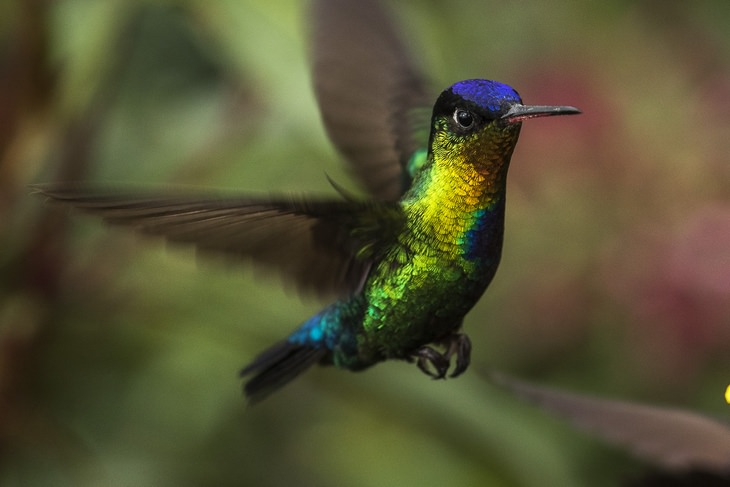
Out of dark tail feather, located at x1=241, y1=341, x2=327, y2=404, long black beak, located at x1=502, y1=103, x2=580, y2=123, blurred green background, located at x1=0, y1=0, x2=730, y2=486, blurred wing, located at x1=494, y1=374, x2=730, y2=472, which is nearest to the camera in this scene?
long black beak, located at x1=502, y1=103, x2=580, y2=123

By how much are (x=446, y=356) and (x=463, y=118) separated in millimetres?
197

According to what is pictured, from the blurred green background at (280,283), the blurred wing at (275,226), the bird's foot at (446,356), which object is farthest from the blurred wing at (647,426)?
the blurred green background at (280,283)

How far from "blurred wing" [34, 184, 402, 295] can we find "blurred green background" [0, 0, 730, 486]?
0.32 m

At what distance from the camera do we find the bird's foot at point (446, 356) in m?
0.72

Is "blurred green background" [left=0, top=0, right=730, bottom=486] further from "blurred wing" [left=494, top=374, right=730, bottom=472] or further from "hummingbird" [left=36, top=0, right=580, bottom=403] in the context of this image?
"blurred wing" [left=494, top=374, right=730, bottom=472]

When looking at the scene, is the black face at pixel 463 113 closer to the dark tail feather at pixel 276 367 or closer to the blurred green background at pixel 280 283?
the dark tail feather at pixel 276 367

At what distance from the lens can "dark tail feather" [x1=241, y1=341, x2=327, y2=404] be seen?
81cm

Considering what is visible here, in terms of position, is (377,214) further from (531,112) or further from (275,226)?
(531,112)

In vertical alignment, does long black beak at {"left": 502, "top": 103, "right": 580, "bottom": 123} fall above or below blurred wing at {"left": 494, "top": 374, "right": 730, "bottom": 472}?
above

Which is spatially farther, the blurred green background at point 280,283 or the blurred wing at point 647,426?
the blurred green background at point 280,283

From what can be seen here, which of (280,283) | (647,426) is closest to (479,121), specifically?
(647,426)

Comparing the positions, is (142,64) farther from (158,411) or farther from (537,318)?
(537,318)

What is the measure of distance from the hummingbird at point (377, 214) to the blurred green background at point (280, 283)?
0.12 m

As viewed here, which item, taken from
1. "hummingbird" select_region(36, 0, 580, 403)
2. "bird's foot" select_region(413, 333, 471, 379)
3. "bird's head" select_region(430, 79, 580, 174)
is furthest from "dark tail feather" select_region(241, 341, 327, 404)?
"bird's head" select_region(430, 79, 580, 174)
